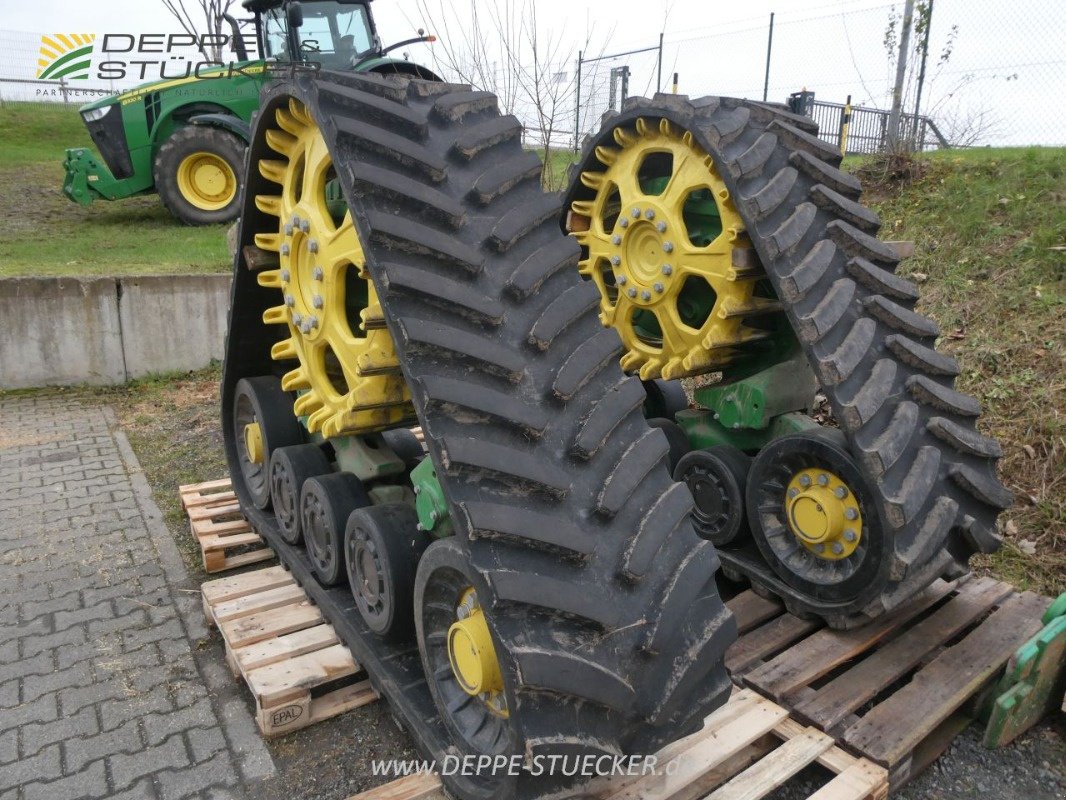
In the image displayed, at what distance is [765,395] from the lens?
343 centimetres

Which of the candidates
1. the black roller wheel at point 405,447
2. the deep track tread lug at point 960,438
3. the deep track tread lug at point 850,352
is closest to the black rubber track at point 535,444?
the deep track tread lug at point 850,352

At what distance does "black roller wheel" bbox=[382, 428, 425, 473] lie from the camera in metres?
3.53

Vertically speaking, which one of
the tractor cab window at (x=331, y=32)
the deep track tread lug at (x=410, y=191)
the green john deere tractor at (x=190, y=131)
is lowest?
the deep track tread lug at (x=410, y=191)

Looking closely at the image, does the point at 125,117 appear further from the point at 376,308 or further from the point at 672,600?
the point at 672,600

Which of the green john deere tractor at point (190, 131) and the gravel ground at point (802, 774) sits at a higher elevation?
the green john deere tractor at point (190, 131)

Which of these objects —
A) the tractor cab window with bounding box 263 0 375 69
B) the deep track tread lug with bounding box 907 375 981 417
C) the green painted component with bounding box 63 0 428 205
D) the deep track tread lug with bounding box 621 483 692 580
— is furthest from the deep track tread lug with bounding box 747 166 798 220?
the green painted component with bounding box 63 0 428 205

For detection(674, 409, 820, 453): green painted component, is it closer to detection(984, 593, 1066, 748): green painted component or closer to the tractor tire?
detection(984, 593, 1066, 748): green painted component

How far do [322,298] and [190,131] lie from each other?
895 cm

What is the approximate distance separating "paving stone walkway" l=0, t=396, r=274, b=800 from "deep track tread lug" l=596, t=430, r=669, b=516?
1552mm

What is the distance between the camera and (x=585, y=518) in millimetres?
1965

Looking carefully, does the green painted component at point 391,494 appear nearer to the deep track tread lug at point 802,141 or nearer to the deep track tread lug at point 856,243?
the deep track tread lug at point 856,243

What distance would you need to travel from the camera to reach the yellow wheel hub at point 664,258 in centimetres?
342

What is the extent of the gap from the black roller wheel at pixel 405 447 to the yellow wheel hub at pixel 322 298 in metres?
0.47

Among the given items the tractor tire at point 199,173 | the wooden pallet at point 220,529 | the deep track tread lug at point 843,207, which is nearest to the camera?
the deep track tread lug at point 843,207
